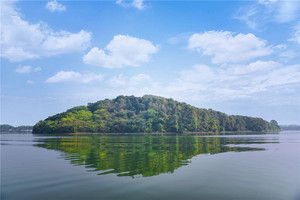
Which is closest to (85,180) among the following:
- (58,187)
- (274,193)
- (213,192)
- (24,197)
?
(58,187)

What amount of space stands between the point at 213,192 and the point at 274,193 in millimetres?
3903

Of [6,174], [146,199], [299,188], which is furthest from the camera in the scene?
[6,174]

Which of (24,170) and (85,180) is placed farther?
(24,170)

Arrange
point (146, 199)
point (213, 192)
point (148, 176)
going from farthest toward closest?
point (148, 176) → point (213, 192) → point (146, 199)

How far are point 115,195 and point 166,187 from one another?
360 cm

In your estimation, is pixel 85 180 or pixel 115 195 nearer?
pixel 115 195

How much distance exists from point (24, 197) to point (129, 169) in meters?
9.64

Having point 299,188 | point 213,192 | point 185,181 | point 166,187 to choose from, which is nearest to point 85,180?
point 166,187

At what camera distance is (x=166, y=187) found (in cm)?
1494

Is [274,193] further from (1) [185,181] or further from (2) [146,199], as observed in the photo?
(2) [146,199]

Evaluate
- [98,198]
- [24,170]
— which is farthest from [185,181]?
[24,170]

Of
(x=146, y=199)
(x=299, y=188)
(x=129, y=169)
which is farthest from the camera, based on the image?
(x=129, y=169)

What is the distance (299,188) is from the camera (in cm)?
1552

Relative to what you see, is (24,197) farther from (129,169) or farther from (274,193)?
(274,193)
